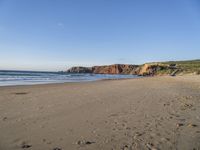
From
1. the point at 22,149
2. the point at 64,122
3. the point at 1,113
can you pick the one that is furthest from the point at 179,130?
the point at 1,113

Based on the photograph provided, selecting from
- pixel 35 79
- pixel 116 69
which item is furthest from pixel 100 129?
pixel 116 69

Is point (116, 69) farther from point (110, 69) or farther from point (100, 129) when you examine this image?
point (100, 129)

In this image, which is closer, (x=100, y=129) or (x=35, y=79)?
(x=100, y=129)

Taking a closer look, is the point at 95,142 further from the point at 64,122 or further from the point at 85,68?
the point at 85,68

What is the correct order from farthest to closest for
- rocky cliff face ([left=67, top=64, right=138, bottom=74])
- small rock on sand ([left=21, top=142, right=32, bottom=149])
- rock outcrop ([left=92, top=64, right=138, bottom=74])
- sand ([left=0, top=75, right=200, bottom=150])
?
rocky cliff face ([left=67, top=64, right=138, bottom=74]) → rock outcrop ([left=92, top=64, right=138, bottom=74]) → sand ([left=0, top=75, right=200, bottom=150]) → small rock on sand ([left=21, top=142, right=32, bottom=149])

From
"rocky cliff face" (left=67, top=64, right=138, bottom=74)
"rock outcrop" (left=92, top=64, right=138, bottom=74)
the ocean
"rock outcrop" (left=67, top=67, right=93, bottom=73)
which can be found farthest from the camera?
"rock outcrop" (left=67, top=67, right=93, bottom=73)

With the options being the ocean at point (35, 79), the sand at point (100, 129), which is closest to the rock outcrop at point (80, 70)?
the ocean at point (35, 79)

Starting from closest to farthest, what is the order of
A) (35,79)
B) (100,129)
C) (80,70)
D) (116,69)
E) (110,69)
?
(100,129) < (35,79) < (116,69) < (110,69) < (80,70)

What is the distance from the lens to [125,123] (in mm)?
5934

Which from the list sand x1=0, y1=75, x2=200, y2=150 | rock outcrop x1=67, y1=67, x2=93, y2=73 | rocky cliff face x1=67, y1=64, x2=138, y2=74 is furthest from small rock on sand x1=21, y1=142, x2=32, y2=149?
rock outcrop x1=67, y1=67, x2=93, y2=73

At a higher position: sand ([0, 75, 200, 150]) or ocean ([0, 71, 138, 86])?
sand ([0, 75, 200, 150])

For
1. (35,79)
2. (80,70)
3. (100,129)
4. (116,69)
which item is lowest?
(80,70)

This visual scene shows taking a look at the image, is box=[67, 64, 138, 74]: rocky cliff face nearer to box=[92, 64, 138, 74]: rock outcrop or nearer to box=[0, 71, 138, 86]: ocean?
box=[92, 64, 138, 74]: rock outcrop

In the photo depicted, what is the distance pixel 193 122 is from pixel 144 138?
2136mm
